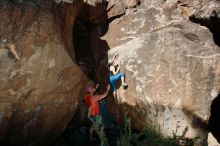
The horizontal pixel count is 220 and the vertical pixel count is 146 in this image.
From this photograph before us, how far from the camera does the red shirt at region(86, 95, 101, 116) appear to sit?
6.46m

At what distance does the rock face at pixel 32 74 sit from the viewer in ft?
17.7

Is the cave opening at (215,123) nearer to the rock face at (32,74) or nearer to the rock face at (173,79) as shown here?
the rock face at (173,79)

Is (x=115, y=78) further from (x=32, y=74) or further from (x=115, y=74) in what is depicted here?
(x=32, y=74)

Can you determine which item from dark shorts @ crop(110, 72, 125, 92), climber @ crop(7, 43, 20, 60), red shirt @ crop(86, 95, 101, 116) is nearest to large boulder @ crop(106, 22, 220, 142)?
dark shorts @ crop(110, 72, 125, 92)

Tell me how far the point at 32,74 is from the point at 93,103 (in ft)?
4.33

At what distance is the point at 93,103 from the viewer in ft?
21.3

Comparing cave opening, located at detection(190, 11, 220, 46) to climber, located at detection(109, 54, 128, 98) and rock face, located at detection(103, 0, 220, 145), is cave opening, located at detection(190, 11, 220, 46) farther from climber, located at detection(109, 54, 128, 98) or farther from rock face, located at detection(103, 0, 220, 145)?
climber, located at detection(109, 54, 128, 98)

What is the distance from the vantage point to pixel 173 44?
6504 mm

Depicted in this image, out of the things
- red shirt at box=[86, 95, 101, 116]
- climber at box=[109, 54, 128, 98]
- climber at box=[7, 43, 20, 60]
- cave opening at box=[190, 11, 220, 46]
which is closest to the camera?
climber at box=[7, 43, 20, 60]

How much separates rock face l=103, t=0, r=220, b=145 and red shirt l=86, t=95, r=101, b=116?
0.47 meters

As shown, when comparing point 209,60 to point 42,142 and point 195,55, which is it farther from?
point 42,142

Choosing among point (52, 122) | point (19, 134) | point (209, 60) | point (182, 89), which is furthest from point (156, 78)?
point (19, 134)

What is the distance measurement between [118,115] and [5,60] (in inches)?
95.4

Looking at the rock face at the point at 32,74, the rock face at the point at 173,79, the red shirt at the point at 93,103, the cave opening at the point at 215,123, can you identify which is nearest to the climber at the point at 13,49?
the rock face at the point at 32,74
